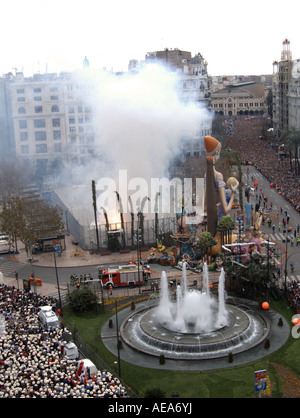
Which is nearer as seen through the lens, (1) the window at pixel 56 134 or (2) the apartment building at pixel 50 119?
(2) the apartment building at pixel 50 119

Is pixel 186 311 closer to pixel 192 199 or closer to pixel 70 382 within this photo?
pixel 70 382

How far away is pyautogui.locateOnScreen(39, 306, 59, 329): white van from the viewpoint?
37469mm

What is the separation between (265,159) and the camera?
10512cm

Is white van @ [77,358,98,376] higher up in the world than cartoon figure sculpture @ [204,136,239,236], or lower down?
lower down

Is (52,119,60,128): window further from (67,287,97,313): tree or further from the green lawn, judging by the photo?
the green lawn

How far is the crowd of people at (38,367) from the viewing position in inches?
1109

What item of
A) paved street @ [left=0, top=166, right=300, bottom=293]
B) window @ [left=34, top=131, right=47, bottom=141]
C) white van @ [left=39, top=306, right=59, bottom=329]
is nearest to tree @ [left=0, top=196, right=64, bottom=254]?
paved street @ [left=0, top=166, right=300, bottom=293]

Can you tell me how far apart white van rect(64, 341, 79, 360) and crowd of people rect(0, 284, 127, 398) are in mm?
304

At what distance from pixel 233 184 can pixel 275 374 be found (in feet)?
82.9

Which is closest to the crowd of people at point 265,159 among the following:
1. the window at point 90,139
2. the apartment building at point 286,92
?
the apartment building at point 286,92

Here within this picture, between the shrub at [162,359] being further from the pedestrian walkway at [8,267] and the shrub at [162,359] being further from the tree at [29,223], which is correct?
the tree at [29,223]

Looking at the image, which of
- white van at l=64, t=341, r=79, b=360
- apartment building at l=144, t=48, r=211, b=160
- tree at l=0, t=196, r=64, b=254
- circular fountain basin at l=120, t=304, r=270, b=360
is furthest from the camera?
apartment building at l=144, t=48, r=211, b=160

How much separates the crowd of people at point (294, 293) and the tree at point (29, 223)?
81.3 feet
